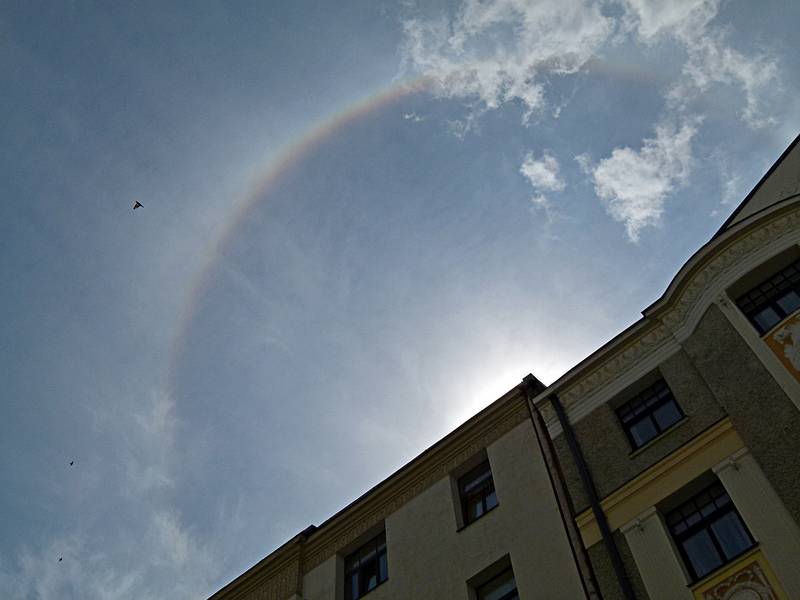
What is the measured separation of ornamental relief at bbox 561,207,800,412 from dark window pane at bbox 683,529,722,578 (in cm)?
467

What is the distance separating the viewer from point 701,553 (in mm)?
14602

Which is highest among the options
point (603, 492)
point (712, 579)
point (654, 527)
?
point (603, 492)

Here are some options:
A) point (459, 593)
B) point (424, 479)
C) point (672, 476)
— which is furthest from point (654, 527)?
point (424, 479)

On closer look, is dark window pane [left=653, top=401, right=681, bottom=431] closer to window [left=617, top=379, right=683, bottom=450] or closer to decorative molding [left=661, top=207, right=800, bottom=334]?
window [left=617, top=379, right=683, bottom=450]

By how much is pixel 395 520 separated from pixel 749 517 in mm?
9551

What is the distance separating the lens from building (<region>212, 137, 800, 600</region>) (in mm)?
14367

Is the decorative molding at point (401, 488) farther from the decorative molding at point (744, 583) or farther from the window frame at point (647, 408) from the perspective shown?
the decorative molding at point (744, 583)

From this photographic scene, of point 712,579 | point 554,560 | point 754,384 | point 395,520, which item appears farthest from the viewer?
point 395,520

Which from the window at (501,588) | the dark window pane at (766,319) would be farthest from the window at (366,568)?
the dark window pane at (766,319)

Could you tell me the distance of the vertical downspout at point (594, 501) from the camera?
48.8ft

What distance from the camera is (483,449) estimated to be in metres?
20.7

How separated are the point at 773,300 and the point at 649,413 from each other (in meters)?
3.45

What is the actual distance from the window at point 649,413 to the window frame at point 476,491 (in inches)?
136

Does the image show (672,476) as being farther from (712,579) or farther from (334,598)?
(334,598)
